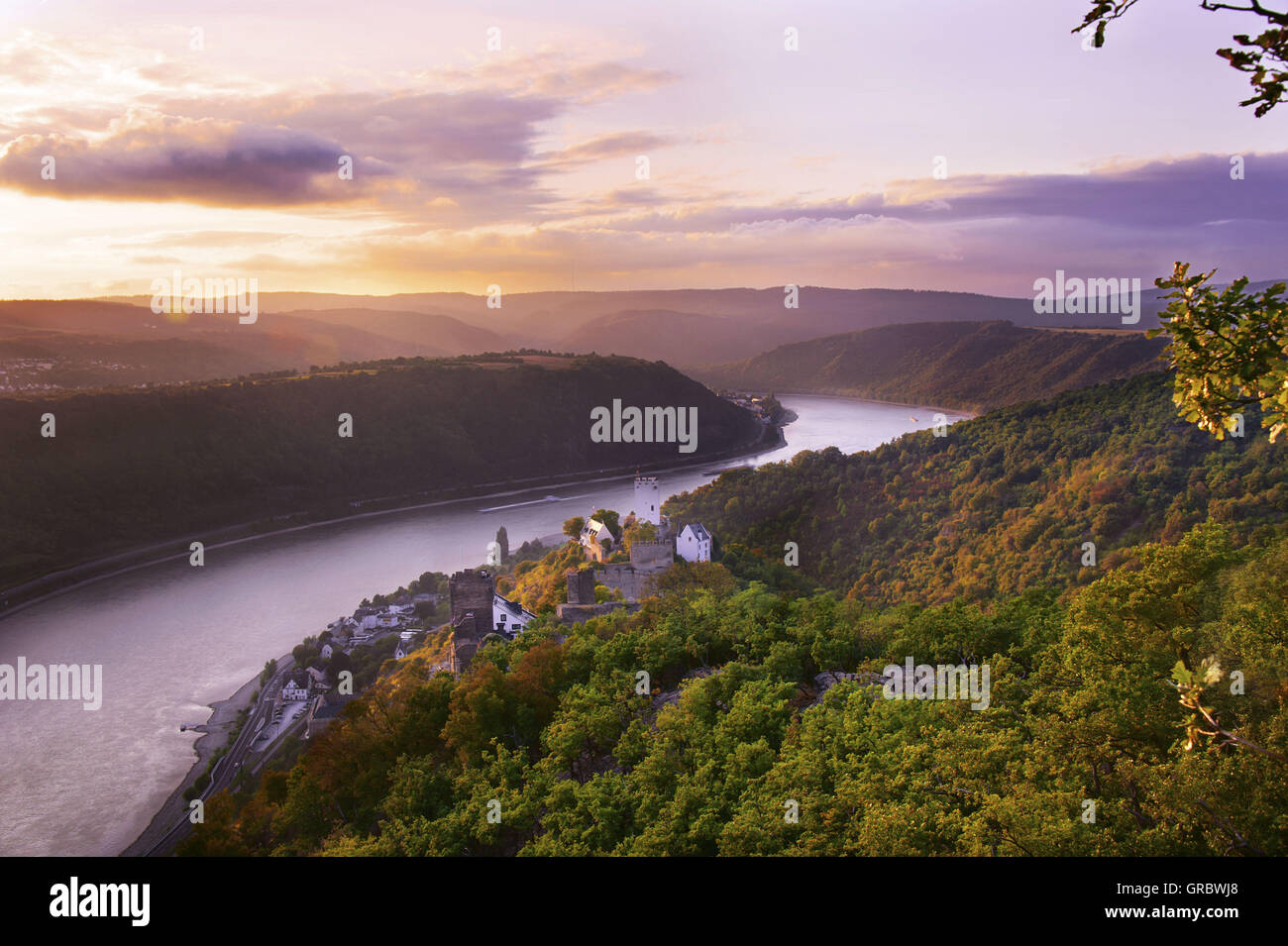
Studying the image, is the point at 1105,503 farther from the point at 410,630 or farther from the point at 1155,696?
the point at 410,630

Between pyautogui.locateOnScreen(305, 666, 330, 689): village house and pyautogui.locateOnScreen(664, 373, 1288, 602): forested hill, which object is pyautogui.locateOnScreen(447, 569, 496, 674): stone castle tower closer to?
pyautogui.locateOnScreen(305, 666, 330, 689): village house

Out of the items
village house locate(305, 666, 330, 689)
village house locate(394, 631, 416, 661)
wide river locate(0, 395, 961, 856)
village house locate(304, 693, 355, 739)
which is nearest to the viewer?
village house locate(304, 693, 355, 739)

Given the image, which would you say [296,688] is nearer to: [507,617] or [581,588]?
[507,617]

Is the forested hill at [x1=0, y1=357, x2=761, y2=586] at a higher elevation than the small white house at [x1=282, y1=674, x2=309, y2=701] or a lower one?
higher

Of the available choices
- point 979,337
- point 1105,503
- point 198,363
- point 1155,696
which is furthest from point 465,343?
point 1155,696

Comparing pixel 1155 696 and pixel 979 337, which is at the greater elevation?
pixel 979 337

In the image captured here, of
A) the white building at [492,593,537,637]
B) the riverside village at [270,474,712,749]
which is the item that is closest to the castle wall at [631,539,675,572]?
the riverside village at [270,474,712,749]

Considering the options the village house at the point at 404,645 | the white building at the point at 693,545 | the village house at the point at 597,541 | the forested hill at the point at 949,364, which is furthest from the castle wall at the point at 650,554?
the forested hill at the point at 949,364

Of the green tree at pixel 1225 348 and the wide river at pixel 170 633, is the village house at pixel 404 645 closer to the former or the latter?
the wide river at pixel 170 633
